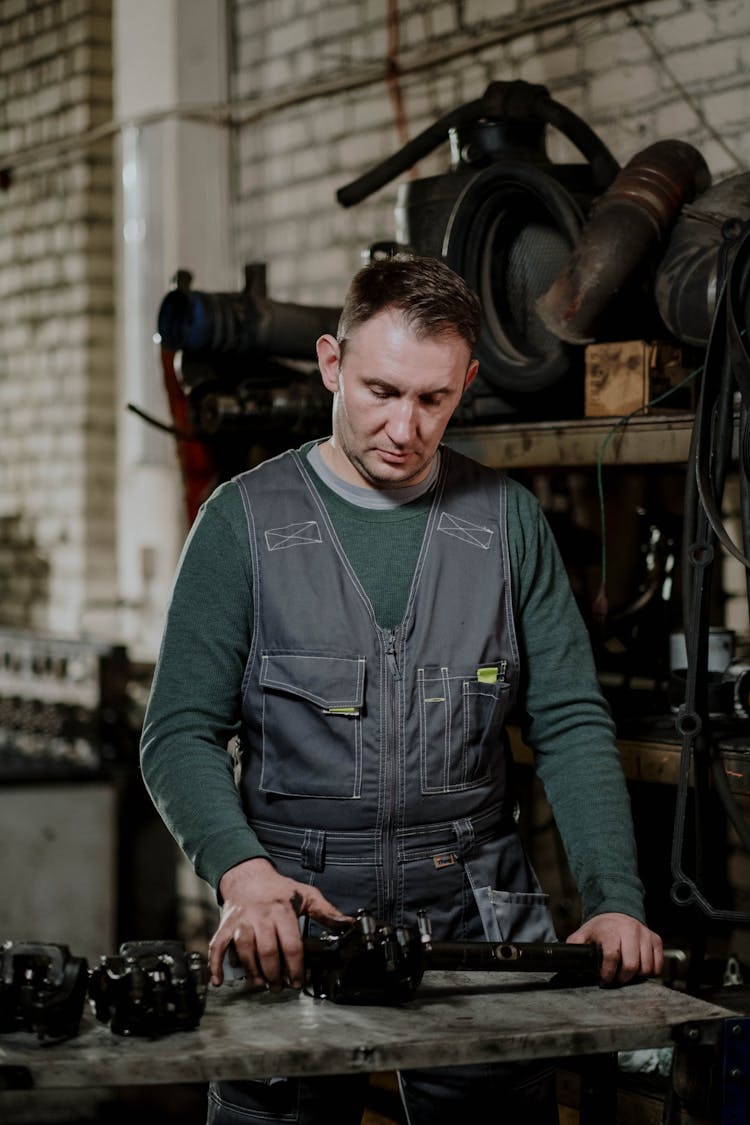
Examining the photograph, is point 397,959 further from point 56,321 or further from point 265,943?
point 56,321

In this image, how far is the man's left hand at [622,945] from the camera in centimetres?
200

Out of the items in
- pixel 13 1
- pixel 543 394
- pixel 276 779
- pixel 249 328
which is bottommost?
pixel 276 779

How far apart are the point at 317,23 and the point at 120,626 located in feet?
8.04

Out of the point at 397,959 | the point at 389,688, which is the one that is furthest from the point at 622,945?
the point at 389,688

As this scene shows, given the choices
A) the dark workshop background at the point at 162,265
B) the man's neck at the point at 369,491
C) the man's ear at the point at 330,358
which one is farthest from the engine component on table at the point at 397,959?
the dark workshop background at the point at 162,265

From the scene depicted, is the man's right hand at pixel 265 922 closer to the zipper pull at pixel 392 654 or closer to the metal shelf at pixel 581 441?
the zipper pull at pixel 392 654

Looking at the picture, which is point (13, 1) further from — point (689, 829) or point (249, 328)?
point (689, 829)

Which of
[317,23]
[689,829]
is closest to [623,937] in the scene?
[689,829]

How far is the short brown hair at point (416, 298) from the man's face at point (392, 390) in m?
0.01

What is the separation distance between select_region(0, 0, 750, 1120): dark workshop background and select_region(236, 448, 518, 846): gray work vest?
92cm

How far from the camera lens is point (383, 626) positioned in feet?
7.28

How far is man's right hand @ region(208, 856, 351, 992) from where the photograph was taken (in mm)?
1858

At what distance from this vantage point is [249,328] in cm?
379

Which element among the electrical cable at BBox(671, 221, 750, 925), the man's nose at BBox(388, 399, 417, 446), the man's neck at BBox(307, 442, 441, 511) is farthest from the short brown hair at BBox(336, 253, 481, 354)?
the electrical cable at BBox(671, 221, 750, 925)
